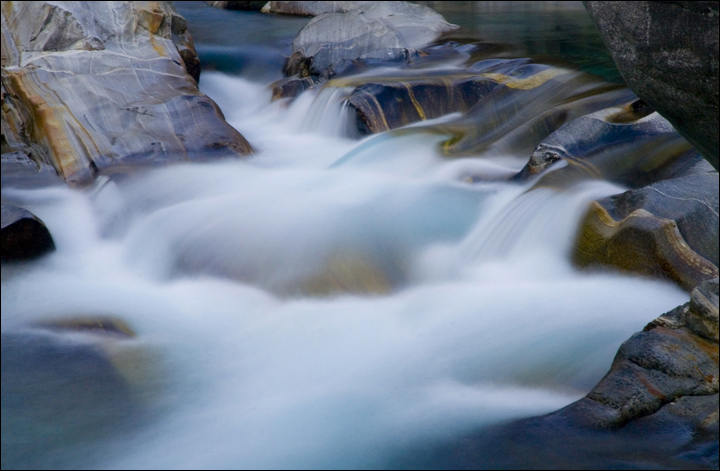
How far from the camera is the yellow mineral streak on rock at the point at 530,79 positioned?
831cm

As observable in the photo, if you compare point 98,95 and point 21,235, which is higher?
point 98,95

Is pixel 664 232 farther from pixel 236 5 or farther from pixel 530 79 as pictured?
pixel 236 5

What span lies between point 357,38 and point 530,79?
11.3 ft

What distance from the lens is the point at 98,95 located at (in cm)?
754

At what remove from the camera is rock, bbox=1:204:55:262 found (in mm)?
5223

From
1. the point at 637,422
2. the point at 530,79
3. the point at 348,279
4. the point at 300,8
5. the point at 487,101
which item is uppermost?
the point at 300,8

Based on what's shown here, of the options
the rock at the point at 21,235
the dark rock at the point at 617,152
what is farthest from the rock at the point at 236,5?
the rock at the point at 21,235

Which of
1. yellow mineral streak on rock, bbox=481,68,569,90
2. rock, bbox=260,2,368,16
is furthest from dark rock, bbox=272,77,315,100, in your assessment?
rock, bbox=260,2,368,16

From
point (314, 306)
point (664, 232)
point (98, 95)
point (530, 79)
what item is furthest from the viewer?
point (530, 79)

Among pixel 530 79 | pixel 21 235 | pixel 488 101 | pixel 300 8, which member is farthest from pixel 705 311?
pixel 300 8

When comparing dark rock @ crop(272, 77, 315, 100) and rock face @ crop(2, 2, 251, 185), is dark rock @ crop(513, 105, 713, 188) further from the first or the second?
dark rock @ crop(272, 77, 315, 100)

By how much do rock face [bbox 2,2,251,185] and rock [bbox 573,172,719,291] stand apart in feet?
14.3

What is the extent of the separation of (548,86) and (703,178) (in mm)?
3520

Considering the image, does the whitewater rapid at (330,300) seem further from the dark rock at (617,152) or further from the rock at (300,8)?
the rock at (300,8)
